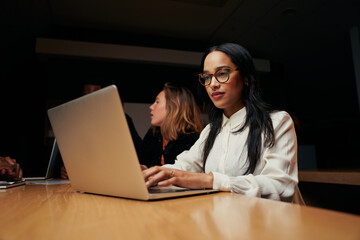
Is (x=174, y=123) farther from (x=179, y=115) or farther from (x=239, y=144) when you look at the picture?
(x=239, y=144)

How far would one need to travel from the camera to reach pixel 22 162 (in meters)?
4.95

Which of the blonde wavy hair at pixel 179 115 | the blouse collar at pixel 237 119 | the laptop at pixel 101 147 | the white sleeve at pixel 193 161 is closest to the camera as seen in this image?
the laptop at pixel 101 147

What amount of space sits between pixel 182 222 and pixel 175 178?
15.5 inches

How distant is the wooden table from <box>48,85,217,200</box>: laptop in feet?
0.30

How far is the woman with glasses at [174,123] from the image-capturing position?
2.34 meters

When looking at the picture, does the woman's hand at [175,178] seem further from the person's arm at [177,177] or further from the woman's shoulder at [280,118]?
the woman's shoulder at [280,118]

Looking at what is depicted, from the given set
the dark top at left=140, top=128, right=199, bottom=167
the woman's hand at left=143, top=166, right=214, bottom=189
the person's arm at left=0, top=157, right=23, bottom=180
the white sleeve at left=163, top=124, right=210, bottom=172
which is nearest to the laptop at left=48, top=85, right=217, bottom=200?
the woman's hand at left=143, top=166, right=214, bottom=189

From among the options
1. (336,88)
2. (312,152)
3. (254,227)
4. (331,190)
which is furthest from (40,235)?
(336,88)

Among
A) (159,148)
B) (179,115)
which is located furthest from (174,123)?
(159,148)

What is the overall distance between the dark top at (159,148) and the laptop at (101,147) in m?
1.43

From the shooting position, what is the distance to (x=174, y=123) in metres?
2.44

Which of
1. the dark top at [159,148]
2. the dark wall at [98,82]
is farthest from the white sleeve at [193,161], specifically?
the dark wall at [98,82]

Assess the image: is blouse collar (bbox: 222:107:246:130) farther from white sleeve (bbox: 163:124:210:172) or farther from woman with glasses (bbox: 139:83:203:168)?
woman with glasses (bbox: 139:83:203:168)

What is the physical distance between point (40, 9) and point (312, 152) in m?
5.03
